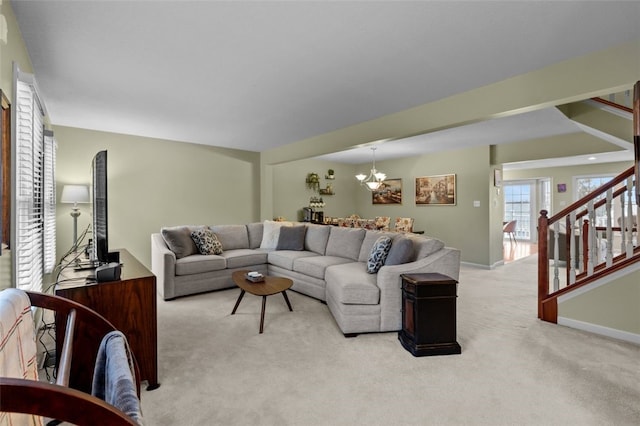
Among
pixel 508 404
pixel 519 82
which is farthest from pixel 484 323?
pixel 519 82

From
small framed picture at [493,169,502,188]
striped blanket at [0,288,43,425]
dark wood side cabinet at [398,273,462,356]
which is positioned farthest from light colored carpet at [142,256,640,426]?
small framed picture at [493,169,502,188]

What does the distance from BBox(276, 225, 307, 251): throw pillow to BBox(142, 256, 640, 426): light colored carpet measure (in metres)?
1.63

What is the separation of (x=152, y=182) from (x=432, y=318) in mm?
4726

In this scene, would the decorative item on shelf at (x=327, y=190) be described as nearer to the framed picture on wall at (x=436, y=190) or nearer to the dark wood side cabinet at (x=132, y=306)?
the framed picture on wall at (x=436, y=190)

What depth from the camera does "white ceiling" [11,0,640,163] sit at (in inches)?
72.8

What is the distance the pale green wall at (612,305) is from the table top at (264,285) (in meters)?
2.84

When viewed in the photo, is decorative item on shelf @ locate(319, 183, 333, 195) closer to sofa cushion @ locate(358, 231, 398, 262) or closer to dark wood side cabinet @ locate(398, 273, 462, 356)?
sofa cushion @ locate(358, 231, 398, 262)

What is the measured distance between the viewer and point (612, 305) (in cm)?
280

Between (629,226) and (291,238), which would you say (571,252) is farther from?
(291,238)

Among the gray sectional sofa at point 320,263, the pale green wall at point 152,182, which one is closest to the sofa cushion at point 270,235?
the gray sectional sofa at point 320,263

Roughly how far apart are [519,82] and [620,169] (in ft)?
23.0

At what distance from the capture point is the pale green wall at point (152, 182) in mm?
4416

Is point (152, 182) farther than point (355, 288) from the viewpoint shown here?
Yes

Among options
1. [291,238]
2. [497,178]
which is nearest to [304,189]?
[291,238]
